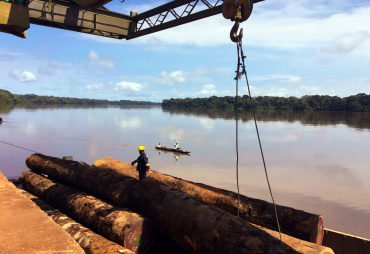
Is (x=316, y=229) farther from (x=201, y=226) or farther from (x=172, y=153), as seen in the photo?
(x=172, y=153)

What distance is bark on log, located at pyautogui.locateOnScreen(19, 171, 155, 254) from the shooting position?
517 centimetres

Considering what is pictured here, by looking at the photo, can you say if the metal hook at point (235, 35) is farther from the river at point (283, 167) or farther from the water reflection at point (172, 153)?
the water reflection at point (172, 153)

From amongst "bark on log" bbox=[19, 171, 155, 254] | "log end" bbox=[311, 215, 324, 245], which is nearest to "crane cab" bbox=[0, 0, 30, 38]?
"bark on log" bbox=[19, 171, 155, 254]

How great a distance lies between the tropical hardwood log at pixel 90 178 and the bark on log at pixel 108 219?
304mm

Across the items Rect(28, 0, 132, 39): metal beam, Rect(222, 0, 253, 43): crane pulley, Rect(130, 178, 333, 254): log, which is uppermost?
Rect(28, 0, 132, 39): metal beam

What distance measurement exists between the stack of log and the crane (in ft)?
17.8

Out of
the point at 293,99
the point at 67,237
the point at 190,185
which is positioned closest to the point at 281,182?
the point at 190,185

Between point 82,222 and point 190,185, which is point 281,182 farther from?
point 82,222

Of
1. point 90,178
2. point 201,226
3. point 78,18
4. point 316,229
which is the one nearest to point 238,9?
point 201,226

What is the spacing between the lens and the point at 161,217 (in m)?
5.20

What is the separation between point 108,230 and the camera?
5.36 metres

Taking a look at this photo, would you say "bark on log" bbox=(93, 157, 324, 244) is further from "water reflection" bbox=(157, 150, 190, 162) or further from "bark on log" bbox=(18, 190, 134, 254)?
"water reflection" bbox=(157, 150, 190, 162)

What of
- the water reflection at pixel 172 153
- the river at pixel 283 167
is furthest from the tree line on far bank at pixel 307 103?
the water reflection at pixel 172 153

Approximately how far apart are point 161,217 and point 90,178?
3053mm
